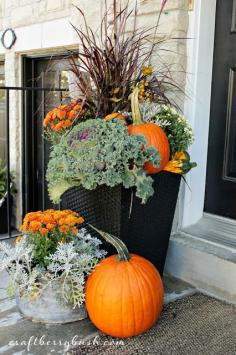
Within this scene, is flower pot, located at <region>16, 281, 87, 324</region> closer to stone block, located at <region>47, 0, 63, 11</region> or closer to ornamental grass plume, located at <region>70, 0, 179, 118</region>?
ornamental grass plume, located at <region>70, 0, 179, 118</region>

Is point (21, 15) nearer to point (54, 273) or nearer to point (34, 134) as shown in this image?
point (34, 134)

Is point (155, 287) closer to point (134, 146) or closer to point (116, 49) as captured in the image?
point (134, 146)

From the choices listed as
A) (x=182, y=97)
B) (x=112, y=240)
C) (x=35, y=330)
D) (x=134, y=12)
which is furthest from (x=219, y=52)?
(x=35, y=330)

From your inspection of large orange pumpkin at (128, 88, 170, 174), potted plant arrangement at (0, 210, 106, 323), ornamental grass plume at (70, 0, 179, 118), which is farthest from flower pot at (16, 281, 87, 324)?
ornamental grass plume at (70, 0, 179, 118)

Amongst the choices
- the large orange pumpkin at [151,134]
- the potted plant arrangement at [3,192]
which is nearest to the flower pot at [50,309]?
the large orange pumpkin at [151,134]

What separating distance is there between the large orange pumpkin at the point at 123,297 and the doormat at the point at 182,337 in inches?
1.9

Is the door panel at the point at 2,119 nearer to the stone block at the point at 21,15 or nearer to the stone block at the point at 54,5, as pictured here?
the stone block at the point at 21,15

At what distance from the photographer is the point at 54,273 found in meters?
1.84

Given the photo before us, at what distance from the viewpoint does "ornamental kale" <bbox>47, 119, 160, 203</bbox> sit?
5.73 ft

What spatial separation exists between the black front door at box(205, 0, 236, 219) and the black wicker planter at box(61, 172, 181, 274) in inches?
16.7

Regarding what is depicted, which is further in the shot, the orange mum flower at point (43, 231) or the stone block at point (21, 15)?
the stone block at point (21, 15)

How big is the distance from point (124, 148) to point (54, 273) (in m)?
0.62

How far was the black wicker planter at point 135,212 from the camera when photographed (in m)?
1.93

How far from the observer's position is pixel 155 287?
5.70ft
